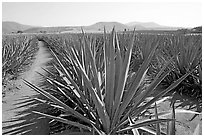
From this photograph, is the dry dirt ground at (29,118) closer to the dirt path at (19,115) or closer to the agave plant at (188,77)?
the dirt path at (19,115)

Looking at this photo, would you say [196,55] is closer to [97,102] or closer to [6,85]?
[97,102]

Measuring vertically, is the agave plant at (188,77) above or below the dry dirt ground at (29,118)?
above

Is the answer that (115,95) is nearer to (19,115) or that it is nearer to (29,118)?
(29,118)

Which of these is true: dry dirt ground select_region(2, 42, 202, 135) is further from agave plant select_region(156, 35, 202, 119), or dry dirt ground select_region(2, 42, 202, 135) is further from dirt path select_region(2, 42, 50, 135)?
agave plant select_region(156, 35, 202, 119)

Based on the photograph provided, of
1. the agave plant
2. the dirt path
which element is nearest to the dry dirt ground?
the dirt path

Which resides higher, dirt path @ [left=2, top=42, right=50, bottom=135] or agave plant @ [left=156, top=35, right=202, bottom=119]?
agave plant @ [left=156, top=35, right=202, bottom=119]

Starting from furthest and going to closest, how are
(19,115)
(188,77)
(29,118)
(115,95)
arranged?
1. (188,77)
2. (19,115)
3. (29,118)
4. (115,95)

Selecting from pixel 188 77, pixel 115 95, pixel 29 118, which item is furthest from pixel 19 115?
pixel 188 77

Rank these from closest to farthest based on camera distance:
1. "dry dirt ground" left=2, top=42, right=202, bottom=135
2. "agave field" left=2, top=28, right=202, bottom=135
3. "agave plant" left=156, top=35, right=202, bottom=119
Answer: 1. "agave field" left=2, top=28, right=202, bottom=135
2. "dry dirt ground" left=2, top=42, right=202, bottom=135
3. "agave plant" left=156, top=35, right=202, bottom=119

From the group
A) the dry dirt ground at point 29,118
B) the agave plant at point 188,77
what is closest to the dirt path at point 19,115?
the dry dirt ground at point 29,118

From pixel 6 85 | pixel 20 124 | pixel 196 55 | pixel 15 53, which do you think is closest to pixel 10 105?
pixel 20 124

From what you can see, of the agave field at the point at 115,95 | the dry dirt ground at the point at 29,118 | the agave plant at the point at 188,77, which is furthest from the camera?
the agave plant at the point at 188,77

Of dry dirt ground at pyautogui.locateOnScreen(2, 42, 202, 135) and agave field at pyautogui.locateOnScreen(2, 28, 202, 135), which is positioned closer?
agave field at pyautogui.locateOnScreen(2, 28, 202, 135)

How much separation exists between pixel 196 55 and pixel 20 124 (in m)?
2.93
